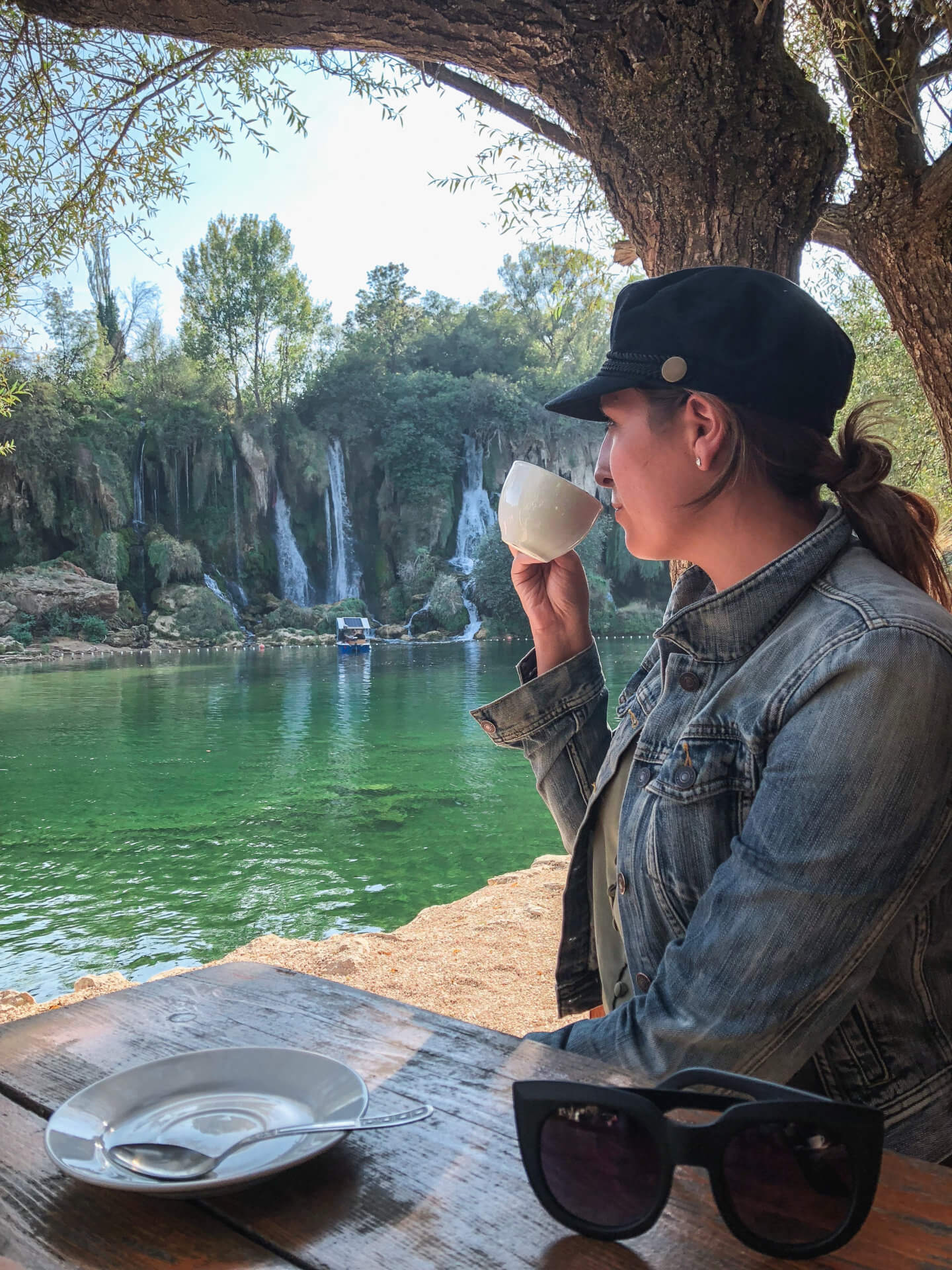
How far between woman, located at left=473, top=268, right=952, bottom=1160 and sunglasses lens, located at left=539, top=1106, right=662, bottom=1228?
1.16ft

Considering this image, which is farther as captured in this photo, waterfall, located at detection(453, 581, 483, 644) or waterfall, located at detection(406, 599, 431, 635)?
waterfall, located at detection(406, 599, 431, 635)

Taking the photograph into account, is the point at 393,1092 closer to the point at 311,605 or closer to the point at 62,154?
the point at 62,154

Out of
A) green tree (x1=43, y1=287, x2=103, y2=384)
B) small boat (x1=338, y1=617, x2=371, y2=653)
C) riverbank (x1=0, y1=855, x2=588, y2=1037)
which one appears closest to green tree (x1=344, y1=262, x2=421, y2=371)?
green tree (x1=43, y1=287, x2=103, y2=384)

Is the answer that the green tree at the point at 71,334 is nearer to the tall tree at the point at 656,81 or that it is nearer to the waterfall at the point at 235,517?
the waterfall at the point at 235,517

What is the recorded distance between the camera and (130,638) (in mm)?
25859

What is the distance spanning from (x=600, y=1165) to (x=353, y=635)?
85.2 feet

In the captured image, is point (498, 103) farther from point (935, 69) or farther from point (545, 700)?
point (545, 700)

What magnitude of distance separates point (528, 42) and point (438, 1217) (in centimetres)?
250

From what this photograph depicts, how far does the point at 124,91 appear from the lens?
155 inches

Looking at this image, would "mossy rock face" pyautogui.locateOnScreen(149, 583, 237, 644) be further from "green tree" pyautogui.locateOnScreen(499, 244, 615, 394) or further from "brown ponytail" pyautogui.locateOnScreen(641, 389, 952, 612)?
"brown ponytail" pyautogui.locateOnScreen(641, 389, 952, 612)

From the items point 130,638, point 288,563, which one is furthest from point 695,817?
point 288,563

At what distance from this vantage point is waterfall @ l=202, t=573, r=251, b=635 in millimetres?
28062

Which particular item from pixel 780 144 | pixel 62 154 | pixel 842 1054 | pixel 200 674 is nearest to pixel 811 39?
pixel 780 144

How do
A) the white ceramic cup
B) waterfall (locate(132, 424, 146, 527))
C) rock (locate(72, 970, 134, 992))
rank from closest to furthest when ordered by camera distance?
the white ceramic cup
rock (locate(72, 970, 134, 992))
waterfall (locate(132, 424, 146, 527))
